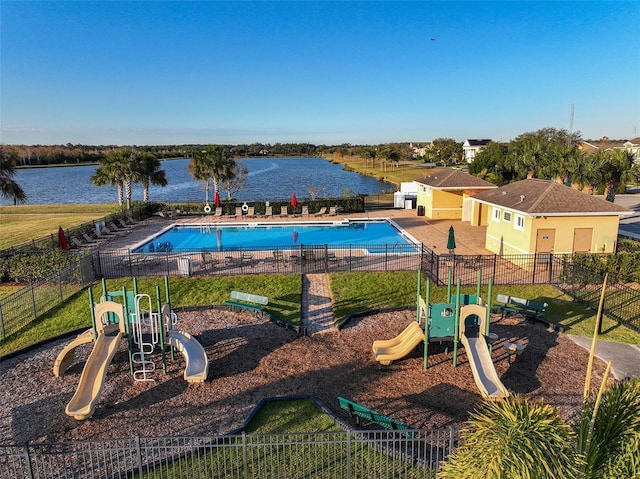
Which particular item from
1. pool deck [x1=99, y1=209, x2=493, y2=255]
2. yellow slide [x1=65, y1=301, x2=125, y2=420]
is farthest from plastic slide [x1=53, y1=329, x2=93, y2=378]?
pool deck [x1=99, y1=209, x2=493, y2=255]

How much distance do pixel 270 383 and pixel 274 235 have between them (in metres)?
21.9

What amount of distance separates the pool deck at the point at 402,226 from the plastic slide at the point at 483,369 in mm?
13148

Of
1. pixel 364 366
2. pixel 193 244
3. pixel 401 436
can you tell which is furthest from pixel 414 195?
pixel 401 436

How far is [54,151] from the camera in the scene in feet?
517

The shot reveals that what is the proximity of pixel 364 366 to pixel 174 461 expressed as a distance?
18.7 ft

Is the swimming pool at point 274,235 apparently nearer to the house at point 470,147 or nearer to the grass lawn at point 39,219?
the grass lawn at point 39,219

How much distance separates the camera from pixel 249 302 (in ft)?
56.9

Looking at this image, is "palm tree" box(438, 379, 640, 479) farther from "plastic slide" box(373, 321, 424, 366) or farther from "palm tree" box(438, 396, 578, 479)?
"plastic slide" box(373, 321, 424, 366)

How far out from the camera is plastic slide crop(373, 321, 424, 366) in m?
12.2

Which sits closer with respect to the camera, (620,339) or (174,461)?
(174,461)

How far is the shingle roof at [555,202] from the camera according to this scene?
21391mm

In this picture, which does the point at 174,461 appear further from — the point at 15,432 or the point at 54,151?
the point at 54,151

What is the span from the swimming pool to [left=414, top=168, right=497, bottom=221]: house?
4183 mm

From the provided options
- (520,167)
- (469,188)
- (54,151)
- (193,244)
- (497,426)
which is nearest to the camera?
(497,426)
